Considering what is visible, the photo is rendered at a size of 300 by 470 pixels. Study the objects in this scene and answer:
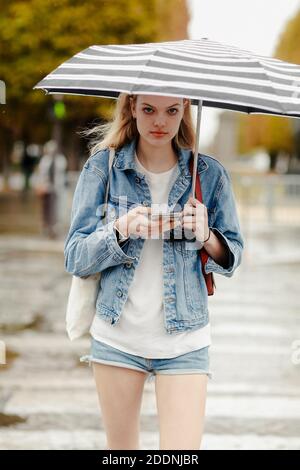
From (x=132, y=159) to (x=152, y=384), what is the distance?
4033 mm

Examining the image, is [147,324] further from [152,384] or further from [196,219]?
[152,384]

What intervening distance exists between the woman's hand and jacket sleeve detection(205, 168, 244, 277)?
301mm

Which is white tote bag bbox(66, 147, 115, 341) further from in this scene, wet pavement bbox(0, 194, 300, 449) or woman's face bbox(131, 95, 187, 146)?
wet pavement bbox(0, 194, 300, 449)

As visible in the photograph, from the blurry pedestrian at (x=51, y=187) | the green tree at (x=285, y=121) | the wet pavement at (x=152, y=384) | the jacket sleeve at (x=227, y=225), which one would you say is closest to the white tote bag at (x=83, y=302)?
the jacket sleeve at (x=227, y=225)

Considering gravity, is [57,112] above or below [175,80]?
below

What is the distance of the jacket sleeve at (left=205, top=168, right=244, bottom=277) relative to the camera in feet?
11.9

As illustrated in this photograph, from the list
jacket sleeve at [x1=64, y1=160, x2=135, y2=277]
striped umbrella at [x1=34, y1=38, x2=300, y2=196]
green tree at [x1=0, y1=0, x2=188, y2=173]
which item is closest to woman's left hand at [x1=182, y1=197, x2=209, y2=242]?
striped umbrella at [x1=34, y1=38, x2=300, y2=196]

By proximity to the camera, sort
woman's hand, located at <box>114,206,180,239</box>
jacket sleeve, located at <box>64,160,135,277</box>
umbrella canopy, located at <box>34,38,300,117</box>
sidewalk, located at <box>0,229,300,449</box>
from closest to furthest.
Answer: umbrella canopy, located at <box>34,38,300,117</box> → woman's hand, located at <box>114,206,180,239</box> → jacket sleeve, located at <box>64,160,135,277</box> → sidewalk, located at <box>0,229,300,449</box>

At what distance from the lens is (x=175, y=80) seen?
3.30 metres

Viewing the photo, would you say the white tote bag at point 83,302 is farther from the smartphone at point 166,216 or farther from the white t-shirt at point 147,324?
the smartphone at point 166,216

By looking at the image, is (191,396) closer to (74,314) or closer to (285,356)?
(74,314)
